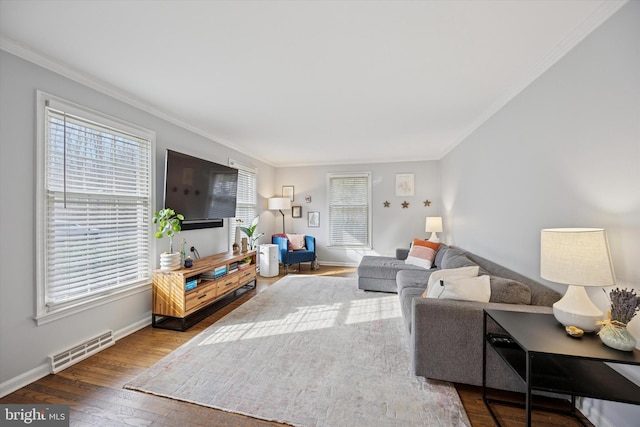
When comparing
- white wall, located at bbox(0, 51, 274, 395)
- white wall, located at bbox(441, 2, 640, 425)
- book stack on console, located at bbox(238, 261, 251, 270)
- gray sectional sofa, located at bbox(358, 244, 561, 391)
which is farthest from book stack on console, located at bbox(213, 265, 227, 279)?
white wall, located at bbox(441, 2, 640, 425)

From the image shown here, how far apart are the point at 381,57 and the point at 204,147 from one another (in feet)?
9.71

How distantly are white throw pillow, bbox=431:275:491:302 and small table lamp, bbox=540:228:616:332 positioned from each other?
1.54 feet

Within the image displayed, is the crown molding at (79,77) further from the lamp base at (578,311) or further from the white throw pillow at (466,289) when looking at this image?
the lamp base at (578,311)

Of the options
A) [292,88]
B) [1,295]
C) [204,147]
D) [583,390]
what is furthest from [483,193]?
[1,295]

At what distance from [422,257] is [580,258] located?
283 cm

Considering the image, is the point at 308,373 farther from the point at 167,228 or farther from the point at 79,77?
the point at 79,77

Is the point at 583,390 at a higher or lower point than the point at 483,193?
lower

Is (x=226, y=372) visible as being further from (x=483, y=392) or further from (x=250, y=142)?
(x=250, y=142)

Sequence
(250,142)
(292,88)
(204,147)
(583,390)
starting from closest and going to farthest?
(583,390)
(292,88)
(204,147)
(250,142)

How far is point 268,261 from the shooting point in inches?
199

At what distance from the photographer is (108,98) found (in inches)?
98.8

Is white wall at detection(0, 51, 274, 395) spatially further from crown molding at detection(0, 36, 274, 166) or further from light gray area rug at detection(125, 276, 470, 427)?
light gray area rug at detection(125, 276, 470, 427)

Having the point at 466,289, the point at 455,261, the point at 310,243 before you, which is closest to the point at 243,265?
the point at 310,243

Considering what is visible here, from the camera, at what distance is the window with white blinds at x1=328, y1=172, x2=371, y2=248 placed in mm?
5949
